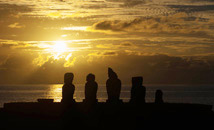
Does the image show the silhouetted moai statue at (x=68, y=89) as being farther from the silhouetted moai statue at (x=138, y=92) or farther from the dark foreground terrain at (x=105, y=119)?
the silhouetted moai statue at (x=138, y=92)

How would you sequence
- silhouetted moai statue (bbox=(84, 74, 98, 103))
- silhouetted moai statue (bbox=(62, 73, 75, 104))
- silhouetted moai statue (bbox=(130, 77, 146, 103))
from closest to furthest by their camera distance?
silhouetted moai statue (bbox=(62, 73, 75, 104))
silhouetted moai statue (bbox=(84, 74, 98, 103))
silhouetted moai statue (bbox=(130, 77, 146, 103))

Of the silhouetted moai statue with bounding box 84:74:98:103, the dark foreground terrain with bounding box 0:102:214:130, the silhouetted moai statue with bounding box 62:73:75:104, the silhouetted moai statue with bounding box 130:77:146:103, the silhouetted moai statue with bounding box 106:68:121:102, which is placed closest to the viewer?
the dark foreground terrain with bounding box 0:102:214:130

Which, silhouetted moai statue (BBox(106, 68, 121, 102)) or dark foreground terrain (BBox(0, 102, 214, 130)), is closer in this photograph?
dark foreground terrain (BBox(0, 102, 214, 130))

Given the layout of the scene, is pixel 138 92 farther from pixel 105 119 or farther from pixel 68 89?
pixel 68 89

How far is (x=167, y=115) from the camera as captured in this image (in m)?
27.1

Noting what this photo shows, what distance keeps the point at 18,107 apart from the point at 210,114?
53.1 feet

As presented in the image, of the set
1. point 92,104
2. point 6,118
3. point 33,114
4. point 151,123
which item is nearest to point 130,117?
point 151,123

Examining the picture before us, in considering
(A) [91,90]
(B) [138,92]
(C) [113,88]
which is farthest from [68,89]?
(B) [138,92]

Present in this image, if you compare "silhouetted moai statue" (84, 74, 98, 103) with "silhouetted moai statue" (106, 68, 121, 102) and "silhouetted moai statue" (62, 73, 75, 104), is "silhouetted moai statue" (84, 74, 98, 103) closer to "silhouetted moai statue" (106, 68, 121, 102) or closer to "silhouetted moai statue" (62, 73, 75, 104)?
"silhouetted moai statue" (62, 73, 75, 104)

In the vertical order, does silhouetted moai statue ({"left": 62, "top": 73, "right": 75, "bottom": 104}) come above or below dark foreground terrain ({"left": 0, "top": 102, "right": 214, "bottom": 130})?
above

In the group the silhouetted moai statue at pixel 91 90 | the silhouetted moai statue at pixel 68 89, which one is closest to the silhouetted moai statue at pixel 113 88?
the silhouetted moai statue at pixel 91 90

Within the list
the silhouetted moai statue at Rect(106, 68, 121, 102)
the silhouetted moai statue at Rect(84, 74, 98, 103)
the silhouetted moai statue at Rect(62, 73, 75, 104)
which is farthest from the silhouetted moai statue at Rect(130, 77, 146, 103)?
the silhouetted moai statue at Rect(62, 73, 75, 104)

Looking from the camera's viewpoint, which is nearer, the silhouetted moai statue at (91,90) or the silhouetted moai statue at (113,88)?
the silhouetted moai statue at (91,90)

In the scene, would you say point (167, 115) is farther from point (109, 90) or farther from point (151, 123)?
point (109, 90)
